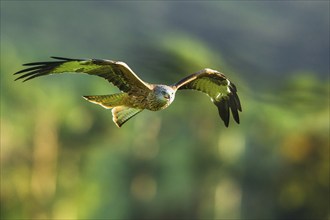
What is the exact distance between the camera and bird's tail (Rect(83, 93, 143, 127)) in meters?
3.39

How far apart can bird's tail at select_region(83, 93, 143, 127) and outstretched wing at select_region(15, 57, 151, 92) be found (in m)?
0.04

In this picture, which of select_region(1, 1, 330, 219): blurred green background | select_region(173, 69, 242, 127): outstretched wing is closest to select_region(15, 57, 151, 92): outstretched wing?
select_region(173, 69, 242, 127): outstretched wing

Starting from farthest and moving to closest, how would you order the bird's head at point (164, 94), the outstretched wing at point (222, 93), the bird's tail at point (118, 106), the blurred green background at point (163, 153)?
the blurred green background at point (163, 153)
the outstretched wing at point (222, 93)
the bird's tail at point (118, 106)
the bird's head at point (164, 94)

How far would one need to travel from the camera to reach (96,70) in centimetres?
357

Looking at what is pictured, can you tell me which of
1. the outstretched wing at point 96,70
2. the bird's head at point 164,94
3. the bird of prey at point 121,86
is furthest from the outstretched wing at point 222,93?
the bird's head at point 164,94

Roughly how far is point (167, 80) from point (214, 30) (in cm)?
1197

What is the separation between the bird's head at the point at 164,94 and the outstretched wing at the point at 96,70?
0.19 feet

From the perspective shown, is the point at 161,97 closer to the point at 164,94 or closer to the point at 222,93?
the point at 164,94

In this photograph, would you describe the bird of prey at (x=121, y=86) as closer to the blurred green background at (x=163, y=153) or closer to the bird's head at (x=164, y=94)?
the bird's head at (x=164, y=94)

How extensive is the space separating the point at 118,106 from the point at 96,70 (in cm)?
19

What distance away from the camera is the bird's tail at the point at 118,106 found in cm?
339

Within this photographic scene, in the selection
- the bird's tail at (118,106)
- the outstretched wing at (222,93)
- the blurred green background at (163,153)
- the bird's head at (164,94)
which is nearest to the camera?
the bird's head at (164,94)

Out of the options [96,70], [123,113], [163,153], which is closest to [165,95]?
[123,113]

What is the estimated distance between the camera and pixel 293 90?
750 inches
